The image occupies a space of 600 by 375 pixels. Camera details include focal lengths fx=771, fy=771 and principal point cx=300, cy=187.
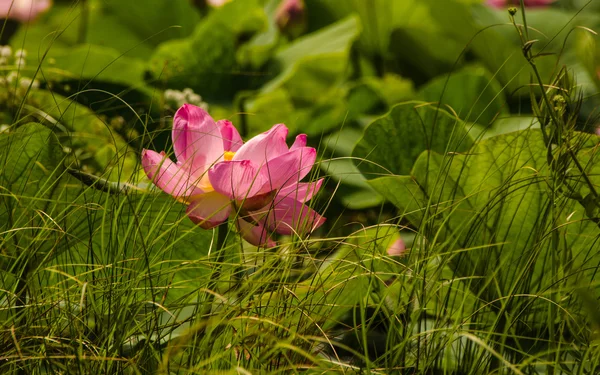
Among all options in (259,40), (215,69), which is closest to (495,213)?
(215,69)

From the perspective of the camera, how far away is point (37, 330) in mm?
552

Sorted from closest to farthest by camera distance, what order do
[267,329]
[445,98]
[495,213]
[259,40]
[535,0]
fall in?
1. [267,329]
2. [495,213]
3. [445,98]
4. [259,40]
5. [535,0]

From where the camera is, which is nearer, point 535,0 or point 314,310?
point 314,310

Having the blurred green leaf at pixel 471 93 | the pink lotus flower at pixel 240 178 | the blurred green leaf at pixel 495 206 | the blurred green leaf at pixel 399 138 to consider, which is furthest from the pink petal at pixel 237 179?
the blurred green leaf at pixel 471 93

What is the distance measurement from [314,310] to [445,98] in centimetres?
70

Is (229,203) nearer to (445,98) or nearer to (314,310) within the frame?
(314,310)

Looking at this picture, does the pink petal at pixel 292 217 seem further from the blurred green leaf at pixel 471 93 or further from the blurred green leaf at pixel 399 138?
the blurred green leaf at pixel 471 93

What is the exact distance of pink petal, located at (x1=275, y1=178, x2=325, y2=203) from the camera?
0.56 m

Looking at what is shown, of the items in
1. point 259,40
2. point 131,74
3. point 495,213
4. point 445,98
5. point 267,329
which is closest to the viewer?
point 267,329

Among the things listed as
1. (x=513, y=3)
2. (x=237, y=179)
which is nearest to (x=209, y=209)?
(x=237, y=179)

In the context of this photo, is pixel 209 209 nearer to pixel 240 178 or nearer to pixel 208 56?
pixel 240 178

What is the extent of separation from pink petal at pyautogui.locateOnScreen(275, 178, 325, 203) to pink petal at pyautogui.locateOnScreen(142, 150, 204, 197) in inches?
2.4

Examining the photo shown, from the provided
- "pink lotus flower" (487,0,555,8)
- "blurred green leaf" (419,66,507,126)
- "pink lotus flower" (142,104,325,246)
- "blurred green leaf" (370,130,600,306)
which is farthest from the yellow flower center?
"pink lotus flower" (487,0,555,8)

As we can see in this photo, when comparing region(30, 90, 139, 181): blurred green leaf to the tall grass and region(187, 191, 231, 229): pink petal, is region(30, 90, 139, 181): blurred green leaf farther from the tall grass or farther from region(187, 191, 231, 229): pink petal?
region(187, 191, 231, 229): pink petal
